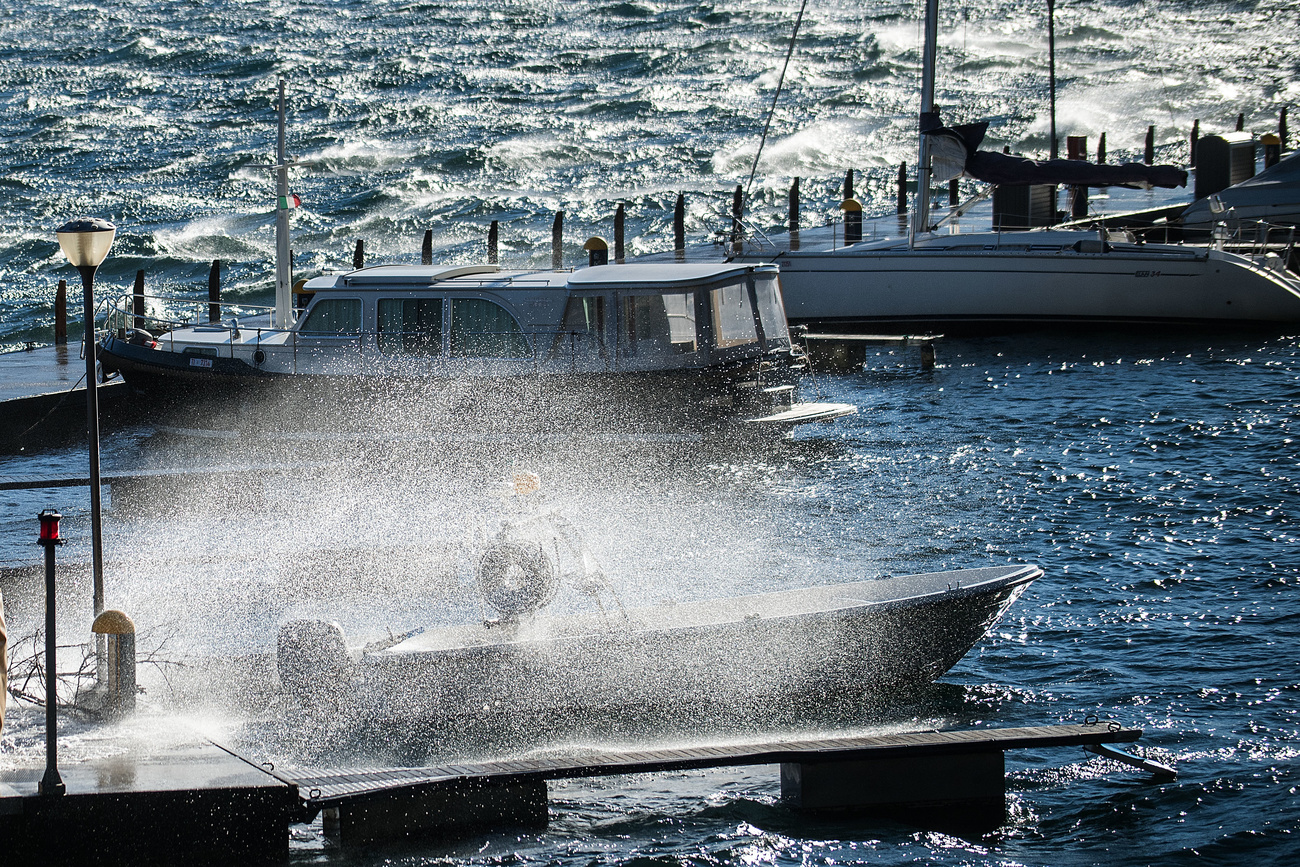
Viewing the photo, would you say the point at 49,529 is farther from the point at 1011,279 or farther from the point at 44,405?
the point at 1011,279

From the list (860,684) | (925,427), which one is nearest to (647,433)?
(925,427)

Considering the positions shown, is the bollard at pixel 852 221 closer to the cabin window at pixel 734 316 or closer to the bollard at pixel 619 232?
the bollard at pixel 619 232

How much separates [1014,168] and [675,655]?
20516mm

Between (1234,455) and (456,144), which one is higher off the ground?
(456,144)

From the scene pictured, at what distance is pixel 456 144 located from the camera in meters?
55.8

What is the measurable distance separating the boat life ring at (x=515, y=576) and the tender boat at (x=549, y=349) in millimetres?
8477

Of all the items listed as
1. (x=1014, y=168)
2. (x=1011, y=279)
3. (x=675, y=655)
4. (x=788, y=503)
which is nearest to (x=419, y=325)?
(x=788, y=503)

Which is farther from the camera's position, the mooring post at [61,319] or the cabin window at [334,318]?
the mooring post at [61,319]

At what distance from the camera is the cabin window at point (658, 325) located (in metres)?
19.0

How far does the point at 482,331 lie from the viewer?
63.1ft

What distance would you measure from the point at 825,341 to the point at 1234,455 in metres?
7.82

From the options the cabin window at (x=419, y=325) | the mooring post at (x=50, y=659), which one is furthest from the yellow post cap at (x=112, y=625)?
the cabin window at (x=419, y=325)

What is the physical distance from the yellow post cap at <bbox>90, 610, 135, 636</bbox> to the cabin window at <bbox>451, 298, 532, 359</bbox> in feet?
31.8

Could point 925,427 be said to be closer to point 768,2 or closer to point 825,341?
point 825,341
